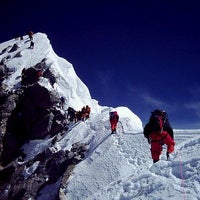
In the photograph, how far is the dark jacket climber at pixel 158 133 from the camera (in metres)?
10.4

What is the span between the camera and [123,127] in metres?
25.6

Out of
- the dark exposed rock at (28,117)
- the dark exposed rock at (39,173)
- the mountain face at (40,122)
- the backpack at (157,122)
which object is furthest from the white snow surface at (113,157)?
the dark exposed rock at (28,117)

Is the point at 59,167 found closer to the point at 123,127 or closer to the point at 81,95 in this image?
the point at 123,127

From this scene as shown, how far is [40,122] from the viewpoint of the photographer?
3738cm

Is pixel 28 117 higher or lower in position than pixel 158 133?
higher

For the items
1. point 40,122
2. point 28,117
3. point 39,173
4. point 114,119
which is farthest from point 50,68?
point 114,119

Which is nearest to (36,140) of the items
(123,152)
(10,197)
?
(10,197)

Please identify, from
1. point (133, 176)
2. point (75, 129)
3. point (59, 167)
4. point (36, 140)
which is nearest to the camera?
point (133, 176)

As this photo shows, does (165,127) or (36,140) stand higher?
(36,140)

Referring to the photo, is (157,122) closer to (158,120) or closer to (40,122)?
(158,120)

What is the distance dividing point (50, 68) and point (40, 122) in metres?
10.9

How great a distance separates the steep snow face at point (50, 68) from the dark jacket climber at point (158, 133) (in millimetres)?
31104

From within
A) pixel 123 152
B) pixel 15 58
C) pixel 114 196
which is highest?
pixel 15 58

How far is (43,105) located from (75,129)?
988 cm
